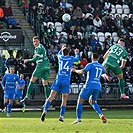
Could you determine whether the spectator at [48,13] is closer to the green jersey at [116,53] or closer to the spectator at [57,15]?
the spectator at [57,15]

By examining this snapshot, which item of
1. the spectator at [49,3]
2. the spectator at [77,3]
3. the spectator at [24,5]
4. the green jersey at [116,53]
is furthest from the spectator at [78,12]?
the green jersey at [116,53]

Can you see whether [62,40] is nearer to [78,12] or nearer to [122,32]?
[78,12]

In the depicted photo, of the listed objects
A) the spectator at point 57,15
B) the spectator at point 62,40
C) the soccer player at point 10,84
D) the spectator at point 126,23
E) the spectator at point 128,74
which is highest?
the spectator at point 57,15

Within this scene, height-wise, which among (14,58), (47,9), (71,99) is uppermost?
(47,9)

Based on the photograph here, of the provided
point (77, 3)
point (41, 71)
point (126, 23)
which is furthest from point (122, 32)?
point (41, 71)

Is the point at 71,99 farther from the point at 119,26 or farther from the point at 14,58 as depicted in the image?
the point at 119,26

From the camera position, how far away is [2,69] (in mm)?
32969

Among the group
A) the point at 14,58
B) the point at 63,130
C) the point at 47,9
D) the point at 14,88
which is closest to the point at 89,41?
the point at 47,9

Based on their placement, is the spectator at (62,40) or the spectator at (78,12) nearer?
the spectator at (62,40)

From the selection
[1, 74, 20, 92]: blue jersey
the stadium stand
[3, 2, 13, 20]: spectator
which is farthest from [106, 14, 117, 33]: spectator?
[1, 74, 20, 92]: blue jersey

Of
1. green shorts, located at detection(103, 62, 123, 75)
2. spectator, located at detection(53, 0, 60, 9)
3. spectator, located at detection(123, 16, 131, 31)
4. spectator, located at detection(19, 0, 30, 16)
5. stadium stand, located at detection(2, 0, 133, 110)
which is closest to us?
green shorts, located at detection(103, 62, 123, 75)

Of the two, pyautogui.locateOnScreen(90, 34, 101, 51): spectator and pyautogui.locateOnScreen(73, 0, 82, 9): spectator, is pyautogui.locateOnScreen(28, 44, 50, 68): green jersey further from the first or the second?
pyautogui.locateOnScreen(73, 0, 82, 9): spectator

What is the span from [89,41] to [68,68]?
16.5 metres

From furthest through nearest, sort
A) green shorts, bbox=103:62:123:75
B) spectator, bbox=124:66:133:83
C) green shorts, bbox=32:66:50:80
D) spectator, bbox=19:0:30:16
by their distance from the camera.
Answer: spectator, bbox=19:0:30:16, spectator, bbox=124:66:133:83, green shorts, bbox=32:66:50:80, green shorts, bbox=103:62:123:75
